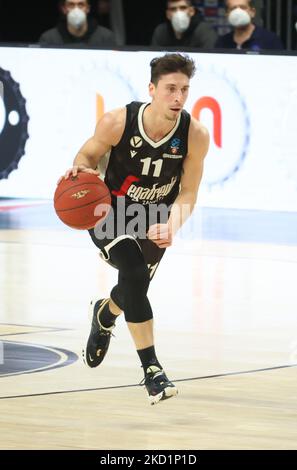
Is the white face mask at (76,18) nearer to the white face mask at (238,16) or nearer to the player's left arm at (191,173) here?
the white face mask at (238,16)

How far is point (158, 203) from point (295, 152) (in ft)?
18.5

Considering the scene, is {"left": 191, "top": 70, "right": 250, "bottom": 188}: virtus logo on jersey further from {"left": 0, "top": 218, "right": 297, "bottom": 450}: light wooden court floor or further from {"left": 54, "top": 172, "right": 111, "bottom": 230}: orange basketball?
{"left": 54, "top": 172, "right": 111, "bottom": 230}: orange basketball

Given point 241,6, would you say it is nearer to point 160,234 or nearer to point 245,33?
point 245,33

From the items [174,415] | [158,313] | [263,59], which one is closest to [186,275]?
[158,313]

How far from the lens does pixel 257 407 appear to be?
7348 millimetres

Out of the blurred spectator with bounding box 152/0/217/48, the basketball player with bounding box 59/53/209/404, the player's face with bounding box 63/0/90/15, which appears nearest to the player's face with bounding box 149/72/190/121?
the basketball player with bounding box 59/53/209/404

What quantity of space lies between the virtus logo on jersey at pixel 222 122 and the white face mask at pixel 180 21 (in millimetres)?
942

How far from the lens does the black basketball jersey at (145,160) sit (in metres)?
7.86

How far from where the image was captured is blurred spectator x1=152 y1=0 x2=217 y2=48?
568 inches

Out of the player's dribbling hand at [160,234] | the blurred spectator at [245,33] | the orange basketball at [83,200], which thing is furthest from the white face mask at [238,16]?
the player's dribbling hand at [160,234]

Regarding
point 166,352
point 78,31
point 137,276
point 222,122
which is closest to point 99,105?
point 78,31

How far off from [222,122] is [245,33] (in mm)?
1080

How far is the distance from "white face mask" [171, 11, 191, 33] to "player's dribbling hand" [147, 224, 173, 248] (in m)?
7.38
